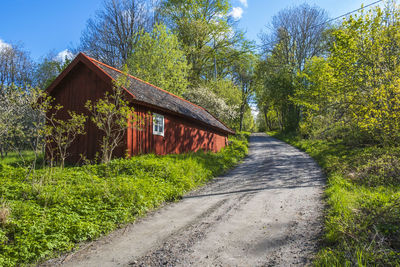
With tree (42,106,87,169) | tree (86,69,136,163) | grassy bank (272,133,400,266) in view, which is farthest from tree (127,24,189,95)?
grassy bank (272,133,400,266)

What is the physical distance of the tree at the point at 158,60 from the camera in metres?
20.4


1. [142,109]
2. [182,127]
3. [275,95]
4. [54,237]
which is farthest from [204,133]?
[275,95]

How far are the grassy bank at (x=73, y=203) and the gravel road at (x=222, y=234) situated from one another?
0.33 metres

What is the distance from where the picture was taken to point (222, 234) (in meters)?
4.22

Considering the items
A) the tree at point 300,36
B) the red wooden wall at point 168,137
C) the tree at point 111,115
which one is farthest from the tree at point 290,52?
the tree at point 111,115

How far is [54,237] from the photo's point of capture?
387 cm

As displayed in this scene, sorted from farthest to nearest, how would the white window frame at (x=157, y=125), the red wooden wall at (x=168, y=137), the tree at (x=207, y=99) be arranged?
the tree at (x=207, y=99)
the white window frame at (x=157, y=125)
the red wooden wall at (x=168, y=137)

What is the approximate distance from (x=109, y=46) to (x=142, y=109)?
19188 millimetres

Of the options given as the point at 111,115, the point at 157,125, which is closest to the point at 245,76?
the point at 157,125

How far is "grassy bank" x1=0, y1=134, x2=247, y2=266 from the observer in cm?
370

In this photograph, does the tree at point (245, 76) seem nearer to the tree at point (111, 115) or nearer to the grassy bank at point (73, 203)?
Result: the tree at point (111, 115)

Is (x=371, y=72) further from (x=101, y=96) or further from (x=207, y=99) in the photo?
(x=207, y=99)

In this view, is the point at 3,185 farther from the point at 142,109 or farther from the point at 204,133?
the point at 204,133

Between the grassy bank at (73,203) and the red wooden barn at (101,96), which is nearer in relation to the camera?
the grassy bank at (73,203)
